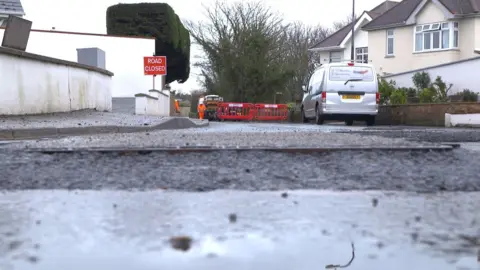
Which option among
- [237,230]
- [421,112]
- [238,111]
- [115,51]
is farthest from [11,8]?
[237,230]

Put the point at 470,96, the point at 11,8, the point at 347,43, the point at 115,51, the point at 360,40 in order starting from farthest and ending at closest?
the point at 347,43
the point at 360,40
the point at 11,8
the point at 115,51
the point at 470,96

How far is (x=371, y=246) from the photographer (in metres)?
2.87

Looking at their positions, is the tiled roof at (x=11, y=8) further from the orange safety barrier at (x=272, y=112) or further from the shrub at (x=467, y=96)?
the shrub at (x=467, y=96)

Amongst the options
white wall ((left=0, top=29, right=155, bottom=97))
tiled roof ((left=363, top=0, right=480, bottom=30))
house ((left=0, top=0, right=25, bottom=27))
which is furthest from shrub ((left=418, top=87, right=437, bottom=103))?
house ((left=0, top=0, right=25, bottom=27))

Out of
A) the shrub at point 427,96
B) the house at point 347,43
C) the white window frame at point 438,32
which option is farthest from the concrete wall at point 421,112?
the house at point 347,43

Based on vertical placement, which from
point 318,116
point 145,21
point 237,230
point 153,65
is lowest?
point 237,230

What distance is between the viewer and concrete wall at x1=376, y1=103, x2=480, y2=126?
1727cm

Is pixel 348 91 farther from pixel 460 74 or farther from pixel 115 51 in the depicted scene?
pixel 115 51

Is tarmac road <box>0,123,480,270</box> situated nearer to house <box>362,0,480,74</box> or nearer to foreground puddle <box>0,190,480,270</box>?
foreground puddle <box>0,190,480,270</box>

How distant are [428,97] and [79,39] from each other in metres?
19.6

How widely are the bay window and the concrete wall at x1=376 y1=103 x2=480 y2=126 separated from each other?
15.8 m

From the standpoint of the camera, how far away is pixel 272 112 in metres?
35.9

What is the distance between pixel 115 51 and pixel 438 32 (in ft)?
64.0

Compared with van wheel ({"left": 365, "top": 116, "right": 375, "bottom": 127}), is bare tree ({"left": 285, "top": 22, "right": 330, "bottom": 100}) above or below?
above
